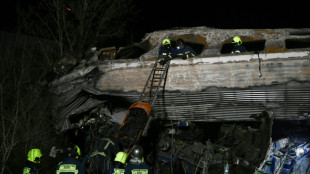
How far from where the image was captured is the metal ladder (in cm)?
508

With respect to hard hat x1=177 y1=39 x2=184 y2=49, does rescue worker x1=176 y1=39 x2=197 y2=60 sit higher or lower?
lower

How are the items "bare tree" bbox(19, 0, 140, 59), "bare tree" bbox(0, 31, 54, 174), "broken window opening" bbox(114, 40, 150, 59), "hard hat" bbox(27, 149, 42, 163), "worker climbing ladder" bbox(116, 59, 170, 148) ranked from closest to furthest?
"hard hat" bbox(27, 149, 42, 163), "worker climbing ladder" bbox(116, 59, 170, 148), "broken window opening" bbox(114, 40, 150, 59), "bare tree" bbox(0, 31, 54, 174), "bare tree" bbox(19, 0, 140, 59)

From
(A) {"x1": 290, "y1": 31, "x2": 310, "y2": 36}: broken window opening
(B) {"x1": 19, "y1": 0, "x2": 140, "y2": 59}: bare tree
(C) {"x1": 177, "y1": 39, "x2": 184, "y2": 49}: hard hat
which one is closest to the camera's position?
(A) {"x1": 290, "y1": 31, "x2": 310, "y2": 36}: broken window opening

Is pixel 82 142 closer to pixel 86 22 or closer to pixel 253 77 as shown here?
pixel 253 77

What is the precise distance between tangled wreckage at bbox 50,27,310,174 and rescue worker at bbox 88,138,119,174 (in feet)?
0.61

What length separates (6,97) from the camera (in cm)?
870

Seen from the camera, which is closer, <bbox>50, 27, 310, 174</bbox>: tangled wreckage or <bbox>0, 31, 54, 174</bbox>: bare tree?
<bbox>50, 27, 310, 174</bbox>: tangled wreckage

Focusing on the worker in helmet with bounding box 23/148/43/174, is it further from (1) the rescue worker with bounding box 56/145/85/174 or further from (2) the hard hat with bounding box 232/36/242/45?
(2) the hard hat with bounding box 232/36/242/45

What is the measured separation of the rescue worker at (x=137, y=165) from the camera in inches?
144

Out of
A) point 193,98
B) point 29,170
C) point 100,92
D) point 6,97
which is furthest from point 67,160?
point 6,97

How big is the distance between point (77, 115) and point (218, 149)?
124 inches

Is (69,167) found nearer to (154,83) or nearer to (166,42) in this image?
(154,83)

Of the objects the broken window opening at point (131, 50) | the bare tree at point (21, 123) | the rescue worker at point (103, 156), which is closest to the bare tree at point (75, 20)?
the bare tree at point (21, 123)

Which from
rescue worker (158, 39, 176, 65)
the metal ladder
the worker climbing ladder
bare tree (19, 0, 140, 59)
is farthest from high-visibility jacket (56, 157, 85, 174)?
bare tree (19, 0, 140, 59)
